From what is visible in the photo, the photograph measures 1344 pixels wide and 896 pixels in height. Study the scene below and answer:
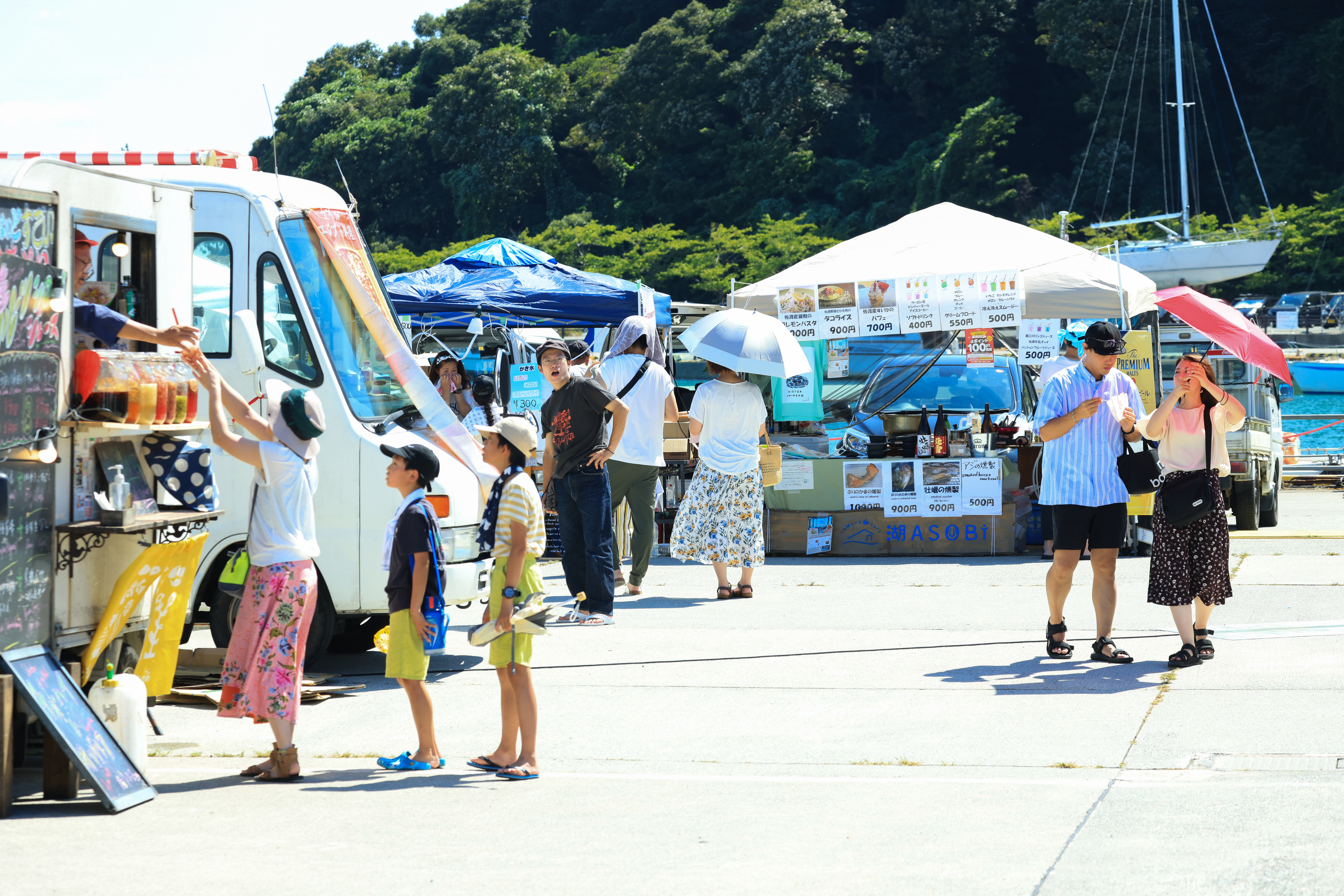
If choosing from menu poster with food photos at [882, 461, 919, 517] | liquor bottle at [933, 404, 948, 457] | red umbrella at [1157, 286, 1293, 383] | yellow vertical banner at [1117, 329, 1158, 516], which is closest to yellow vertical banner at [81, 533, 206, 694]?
red umbrella at [1157, 286, 1293, 383]

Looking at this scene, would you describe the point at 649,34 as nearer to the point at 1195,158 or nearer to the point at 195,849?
the point at 1195,158

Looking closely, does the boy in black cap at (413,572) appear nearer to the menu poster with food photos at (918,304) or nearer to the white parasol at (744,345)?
the white parasol at (744,345)

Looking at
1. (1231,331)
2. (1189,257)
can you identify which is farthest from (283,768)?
(1189,257)

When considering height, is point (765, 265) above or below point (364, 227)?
below

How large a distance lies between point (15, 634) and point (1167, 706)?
5.13 meters

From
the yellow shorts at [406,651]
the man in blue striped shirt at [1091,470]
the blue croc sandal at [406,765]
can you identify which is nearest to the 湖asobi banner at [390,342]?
the yellow shorts at [406,651]

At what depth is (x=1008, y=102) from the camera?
188ft

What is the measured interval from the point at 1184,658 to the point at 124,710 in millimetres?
5402

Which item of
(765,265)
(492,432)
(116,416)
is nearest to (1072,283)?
(492,432)

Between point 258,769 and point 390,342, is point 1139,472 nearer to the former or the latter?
point 390,342

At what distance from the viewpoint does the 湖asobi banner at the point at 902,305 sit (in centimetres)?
1281

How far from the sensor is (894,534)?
13.3 m

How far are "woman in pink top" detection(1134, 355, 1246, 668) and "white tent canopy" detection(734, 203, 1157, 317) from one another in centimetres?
490

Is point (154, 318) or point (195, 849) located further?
point (154, 318)
